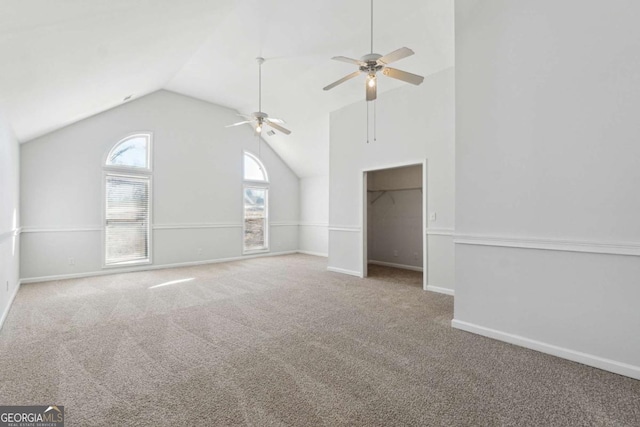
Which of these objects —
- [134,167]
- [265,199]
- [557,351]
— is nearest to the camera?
[557,351]

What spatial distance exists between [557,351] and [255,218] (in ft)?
23.1

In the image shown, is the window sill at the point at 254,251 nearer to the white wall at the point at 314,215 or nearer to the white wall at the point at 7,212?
the white wall at the point at 314,215

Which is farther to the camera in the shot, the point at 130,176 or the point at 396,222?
the point at 396,222

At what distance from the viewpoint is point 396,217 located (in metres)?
7.13

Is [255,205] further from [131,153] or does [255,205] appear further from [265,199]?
[131,153]

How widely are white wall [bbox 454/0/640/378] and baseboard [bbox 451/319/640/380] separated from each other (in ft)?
0.04

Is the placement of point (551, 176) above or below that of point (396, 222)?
above

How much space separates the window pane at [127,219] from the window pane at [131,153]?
30 centimetres

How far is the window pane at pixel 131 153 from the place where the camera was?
19.7 feet

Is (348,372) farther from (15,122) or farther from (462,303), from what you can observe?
(15,122)

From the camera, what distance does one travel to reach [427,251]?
16.0 feet

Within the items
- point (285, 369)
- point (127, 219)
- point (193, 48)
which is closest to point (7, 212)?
point (127, 219)

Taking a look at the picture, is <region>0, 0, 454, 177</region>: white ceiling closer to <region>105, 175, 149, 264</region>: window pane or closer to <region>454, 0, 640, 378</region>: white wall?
<region>454, 0, 640, 378</region>: white wall

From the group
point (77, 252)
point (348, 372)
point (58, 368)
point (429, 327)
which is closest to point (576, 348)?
point (429, 327)
